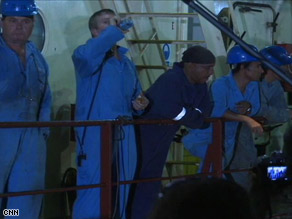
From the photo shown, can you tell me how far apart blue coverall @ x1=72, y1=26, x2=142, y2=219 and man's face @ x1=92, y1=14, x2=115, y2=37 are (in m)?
0.16

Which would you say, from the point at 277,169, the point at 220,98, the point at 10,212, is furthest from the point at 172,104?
the point at 277,169

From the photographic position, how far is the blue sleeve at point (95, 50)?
4625 millimetres

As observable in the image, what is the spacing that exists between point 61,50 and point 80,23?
41cm

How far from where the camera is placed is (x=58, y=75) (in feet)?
21.2

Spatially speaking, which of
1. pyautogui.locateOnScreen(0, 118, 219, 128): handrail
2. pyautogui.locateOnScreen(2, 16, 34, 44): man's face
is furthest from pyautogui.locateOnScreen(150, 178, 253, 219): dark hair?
pyautogui.locateOnScreen(2, 16, 34, 44): man's face

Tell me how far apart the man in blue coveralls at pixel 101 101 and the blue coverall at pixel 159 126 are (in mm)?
126

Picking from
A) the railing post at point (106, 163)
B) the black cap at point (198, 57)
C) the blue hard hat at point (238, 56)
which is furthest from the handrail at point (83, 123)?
the blue hard hat at point (238, 56)

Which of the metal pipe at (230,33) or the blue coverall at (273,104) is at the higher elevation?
the blue coverall at (273,104)

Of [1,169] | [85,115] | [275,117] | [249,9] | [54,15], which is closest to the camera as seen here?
[1,169]

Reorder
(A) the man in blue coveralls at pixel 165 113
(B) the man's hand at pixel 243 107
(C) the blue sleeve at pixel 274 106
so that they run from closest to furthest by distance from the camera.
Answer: (A) the man in blue coveralls at pixel 165 113
(B) the man's hand at pixel 243 107
(C) the blue sleeve at pixel 274 106

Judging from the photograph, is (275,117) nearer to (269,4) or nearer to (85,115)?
(85,115)

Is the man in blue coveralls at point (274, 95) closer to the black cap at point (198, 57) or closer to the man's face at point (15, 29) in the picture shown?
the black cap at point (198, 57)

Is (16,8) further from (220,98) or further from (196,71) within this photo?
(220,98)

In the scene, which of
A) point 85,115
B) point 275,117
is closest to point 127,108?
point 85,115
